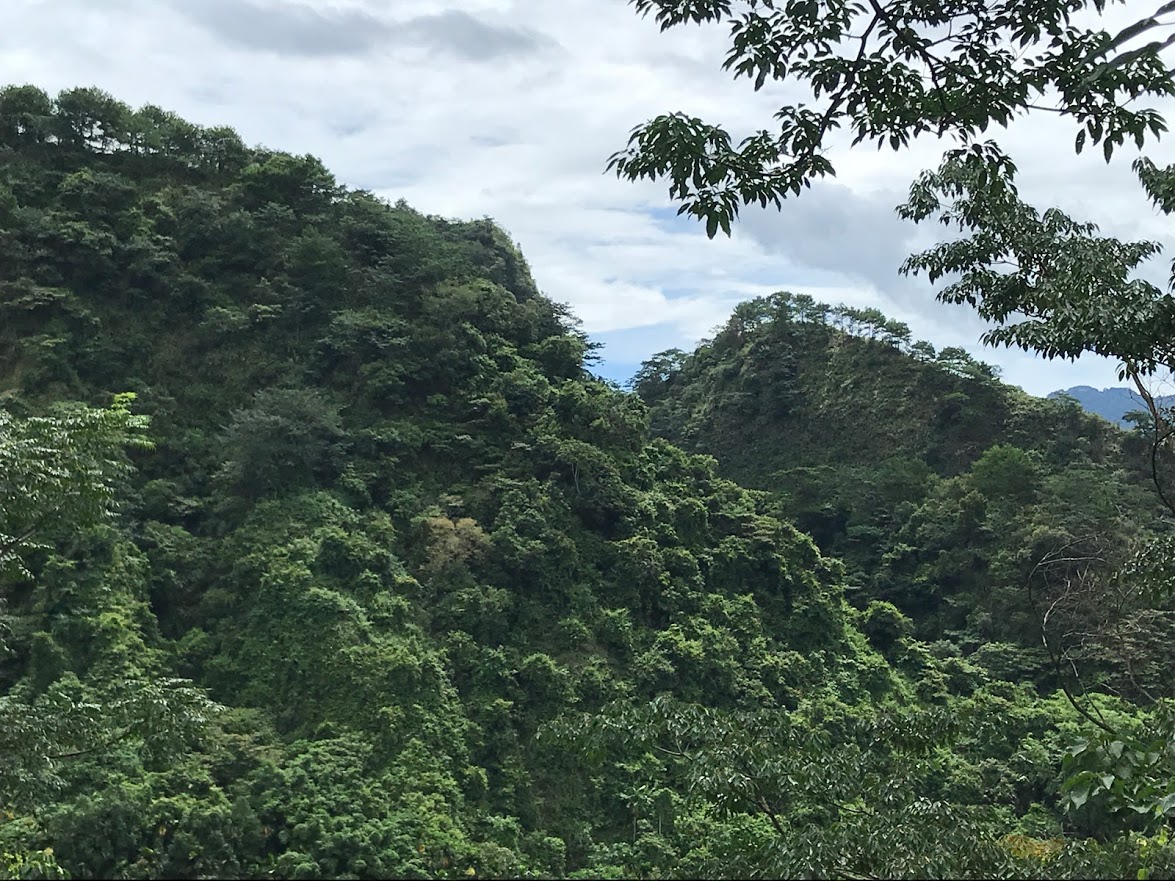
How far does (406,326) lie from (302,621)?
553 centimetres

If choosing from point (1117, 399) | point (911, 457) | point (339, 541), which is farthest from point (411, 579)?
point (1117, 399)

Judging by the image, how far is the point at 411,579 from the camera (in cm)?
1227

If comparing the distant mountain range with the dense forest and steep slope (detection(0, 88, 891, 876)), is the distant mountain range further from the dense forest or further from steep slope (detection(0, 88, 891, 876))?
steep slope (detection(0, 88, 891, 876))

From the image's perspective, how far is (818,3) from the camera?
301 centimetres

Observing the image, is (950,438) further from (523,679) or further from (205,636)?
(205,636)

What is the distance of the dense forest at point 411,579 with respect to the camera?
6691 mm

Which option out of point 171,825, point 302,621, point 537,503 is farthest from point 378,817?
point 537,503

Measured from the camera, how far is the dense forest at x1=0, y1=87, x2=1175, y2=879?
669 cm

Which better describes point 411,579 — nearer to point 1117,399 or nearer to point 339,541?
point 339,541

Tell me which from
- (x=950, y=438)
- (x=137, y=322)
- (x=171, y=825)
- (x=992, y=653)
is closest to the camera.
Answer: (x=171, y=825)

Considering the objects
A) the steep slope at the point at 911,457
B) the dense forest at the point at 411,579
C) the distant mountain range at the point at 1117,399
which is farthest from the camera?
the steep slope at the point at 911,457

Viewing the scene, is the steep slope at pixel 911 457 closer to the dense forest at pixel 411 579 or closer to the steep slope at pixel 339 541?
the dense forest at pixel 411 579

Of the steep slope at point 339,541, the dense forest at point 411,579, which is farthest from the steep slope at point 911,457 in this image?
the steep slope at point 339,541

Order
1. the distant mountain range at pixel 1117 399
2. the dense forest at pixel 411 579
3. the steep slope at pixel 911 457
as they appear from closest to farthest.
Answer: the distant mountain range at pixel 1117 399 → the dense forest at pixel 411 579 → the steep slope at pixel 911 457
